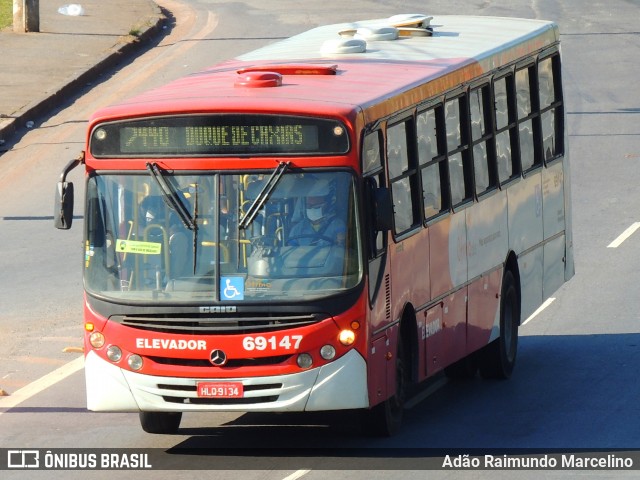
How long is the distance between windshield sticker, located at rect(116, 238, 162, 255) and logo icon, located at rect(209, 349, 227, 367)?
2.58ft

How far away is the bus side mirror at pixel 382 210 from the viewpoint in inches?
419

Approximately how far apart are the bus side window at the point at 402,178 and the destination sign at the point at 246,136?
33.0 inches

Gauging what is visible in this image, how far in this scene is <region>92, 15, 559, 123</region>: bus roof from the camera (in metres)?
10.8

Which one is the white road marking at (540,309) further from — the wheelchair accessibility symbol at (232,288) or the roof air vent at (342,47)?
the wheelchair accessibility symbol at (232,288)

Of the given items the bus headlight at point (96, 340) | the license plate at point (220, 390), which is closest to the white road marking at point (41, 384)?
the bus headlight at point (96, 340)

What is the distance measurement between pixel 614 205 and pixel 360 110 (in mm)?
12047

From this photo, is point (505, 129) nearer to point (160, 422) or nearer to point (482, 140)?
point (482, 140)

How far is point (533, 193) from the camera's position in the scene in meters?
14.8

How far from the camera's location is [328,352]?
34.6 ft

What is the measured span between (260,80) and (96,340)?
2164 mm

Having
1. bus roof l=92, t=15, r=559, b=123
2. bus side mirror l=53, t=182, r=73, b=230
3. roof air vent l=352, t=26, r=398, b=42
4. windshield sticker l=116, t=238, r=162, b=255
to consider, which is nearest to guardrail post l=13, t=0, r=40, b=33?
bus roof l=92, t=15, r=559, b=123

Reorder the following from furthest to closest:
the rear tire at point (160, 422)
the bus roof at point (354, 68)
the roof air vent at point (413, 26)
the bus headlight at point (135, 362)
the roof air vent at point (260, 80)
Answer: the roof air vent at point (413, 26), the rear tire at point (160, 422), the roof air vent at point (260, 80), the bus roof at point (354, 68), the bus headlight at point (135, 362)

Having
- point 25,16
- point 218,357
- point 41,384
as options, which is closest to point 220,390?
point 218,357

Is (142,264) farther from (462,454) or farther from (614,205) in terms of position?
(614,205)
